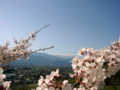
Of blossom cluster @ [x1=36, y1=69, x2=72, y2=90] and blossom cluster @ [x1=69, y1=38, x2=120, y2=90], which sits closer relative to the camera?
blossom cluster @ [x1=36, y1=69, x2=72, y2=90]

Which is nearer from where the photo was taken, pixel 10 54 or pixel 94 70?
pixel 94 70

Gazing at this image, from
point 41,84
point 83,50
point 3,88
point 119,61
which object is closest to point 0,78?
point 3,88

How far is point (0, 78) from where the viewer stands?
1.74 ft

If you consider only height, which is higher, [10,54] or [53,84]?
[10,54]

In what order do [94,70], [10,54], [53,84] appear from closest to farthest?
[53,84] → [94,70] → [10,54]

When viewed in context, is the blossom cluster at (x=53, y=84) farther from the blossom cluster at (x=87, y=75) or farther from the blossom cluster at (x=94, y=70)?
the blossom cluster at (x=94, y=70)

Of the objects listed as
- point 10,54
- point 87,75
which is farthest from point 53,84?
point 10,54

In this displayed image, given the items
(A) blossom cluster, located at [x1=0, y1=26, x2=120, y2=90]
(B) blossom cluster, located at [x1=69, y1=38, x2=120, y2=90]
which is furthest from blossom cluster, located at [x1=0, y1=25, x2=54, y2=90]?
(B) blossom cluster, located at [x1=69, y1=38, x2=120, y2=90]

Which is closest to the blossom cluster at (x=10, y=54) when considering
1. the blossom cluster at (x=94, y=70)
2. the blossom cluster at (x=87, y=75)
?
the blossom cluster at (x=87, y=75)

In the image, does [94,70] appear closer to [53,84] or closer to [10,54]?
[53,84]

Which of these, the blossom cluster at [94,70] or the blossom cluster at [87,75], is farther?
the blossom cluster at [94,70]

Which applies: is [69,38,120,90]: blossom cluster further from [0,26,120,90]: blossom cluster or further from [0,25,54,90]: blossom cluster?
[0,25,54,90]: blossom cluster

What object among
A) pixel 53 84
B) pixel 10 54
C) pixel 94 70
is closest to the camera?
pixel 53 84

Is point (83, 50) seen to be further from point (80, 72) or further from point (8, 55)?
point (8, 55)
